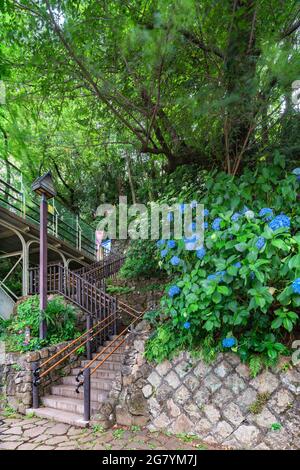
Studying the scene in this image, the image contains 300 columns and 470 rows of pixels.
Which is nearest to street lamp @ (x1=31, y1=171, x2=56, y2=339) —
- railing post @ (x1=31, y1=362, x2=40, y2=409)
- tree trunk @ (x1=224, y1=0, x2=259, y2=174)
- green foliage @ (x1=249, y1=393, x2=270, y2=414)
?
railing post @ (x1=31, y1=362, x2=40, y2=409)

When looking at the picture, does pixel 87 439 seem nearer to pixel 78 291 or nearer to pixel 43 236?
pixel 43 236

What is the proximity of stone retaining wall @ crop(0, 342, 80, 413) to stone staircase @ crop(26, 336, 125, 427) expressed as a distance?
0.15 metres

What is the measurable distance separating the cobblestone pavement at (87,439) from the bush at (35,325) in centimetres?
134

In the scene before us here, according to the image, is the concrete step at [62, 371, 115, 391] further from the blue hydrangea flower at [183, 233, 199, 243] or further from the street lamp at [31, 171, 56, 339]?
the blue hydrangea flower at [183, 233, 199, 243]

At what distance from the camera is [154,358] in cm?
340

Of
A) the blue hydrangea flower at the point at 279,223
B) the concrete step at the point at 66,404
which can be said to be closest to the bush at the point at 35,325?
the concrete step at the point at 66,404

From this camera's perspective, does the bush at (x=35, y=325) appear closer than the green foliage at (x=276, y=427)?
No

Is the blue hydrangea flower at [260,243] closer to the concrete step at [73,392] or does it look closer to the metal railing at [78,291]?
the concrete step at [73,392]

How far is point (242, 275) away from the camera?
95.5 inches

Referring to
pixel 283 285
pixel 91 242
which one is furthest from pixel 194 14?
pixel 91 242

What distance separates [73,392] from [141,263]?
400 cm

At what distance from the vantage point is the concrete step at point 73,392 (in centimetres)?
412

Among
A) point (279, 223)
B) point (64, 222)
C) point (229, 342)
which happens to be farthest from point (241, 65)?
point (64, 222)
